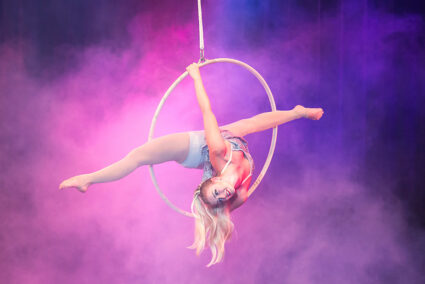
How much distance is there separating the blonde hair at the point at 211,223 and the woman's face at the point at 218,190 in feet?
0.43

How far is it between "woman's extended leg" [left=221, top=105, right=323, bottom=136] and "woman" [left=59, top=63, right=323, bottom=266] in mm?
15

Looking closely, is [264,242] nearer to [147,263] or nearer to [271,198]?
[271,198]

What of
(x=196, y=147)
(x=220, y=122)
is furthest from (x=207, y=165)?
(x=220, y=122)

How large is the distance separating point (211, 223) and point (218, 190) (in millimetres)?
395

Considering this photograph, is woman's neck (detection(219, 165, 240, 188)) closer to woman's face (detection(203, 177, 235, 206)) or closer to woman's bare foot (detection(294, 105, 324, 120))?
woman's face (detection(203, 177, 235, 206))

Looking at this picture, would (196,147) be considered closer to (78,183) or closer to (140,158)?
(140,158)

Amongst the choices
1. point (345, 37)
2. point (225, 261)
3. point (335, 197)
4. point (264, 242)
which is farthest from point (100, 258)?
point (345, 37)

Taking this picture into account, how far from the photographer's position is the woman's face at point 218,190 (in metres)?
2.97

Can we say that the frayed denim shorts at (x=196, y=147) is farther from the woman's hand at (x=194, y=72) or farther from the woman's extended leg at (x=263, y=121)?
the woman's hand at (x=194, y=72)

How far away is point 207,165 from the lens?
3.30 meters

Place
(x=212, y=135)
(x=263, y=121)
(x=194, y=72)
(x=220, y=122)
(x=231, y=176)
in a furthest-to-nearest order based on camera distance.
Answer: (x=220, y=122) → (x=263, y=121) → (x=194, y=72) → (x=231, y=176) → (x=212, y=135)

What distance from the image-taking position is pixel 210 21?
5.01 metres

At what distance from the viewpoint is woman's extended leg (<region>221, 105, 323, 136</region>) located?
3.48 meters

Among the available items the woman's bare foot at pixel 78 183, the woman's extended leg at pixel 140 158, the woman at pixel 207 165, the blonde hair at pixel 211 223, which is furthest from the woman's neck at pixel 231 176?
the woman's bare foot at pixel 78 183
